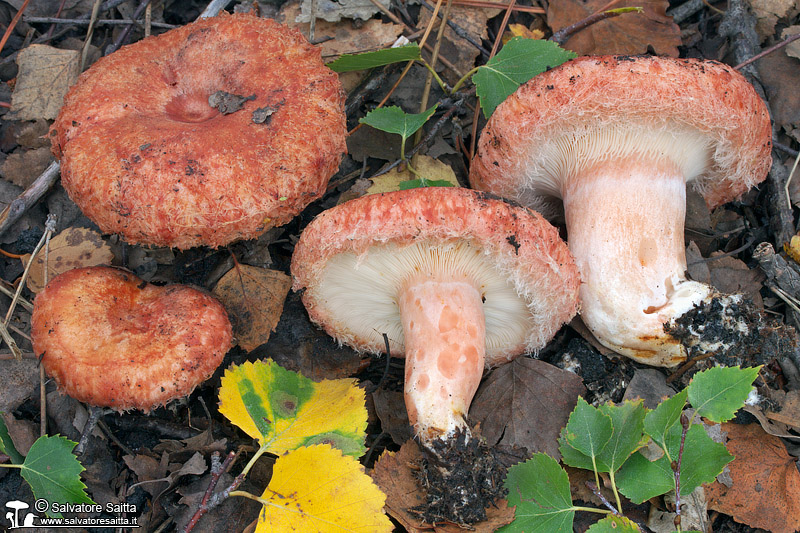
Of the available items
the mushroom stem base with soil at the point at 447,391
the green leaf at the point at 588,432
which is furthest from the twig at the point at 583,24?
the green leaf at the point at 588,432

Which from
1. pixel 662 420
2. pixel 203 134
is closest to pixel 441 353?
pixel 662 420

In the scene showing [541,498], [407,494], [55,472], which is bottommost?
[407,494]

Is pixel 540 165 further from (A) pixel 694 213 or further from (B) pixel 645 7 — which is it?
(B) pixel 645 7

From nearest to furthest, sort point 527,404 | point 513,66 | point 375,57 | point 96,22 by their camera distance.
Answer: point 527,404 → point 513,66 → point 375,57 → point 96,22

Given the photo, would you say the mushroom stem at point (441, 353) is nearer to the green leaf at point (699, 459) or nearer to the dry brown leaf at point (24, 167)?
the green leaf at point (699, 459)

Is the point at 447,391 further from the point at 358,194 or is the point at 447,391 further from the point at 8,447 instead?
the point at 8,447

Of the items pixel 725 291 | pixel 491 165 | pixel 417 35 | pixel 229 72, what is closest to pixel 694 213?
pixel 725 291

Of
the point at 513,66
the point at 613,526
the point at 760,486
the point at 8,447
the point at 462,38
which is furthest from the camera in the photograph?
the point at 462,38
